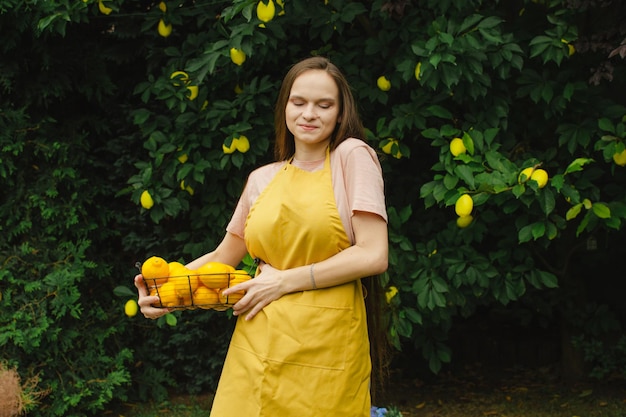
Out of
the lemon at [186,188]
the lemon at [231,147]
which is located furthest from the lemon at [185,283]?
the lemon at [186,188]

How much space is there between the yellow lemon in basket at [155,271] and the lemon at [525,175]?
6.08 ft

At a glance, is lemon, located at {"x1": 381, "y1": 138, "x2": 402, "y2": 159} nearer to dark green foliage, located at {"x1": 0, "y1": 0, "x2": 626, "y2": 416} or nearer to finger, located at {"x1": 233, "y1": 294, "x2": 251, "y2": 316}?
dark green foliage, located at {"x1": 0, "y1": 0, "x2": 626, "y2": 416}

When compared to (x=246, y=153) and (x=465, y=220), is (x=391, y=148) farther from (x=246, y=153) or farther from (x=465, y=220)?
(x=246, y=153)

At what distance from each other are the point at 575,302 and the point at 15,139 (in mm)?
3582

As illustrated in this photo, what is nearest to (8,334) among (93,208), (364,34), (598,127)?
(93,208)

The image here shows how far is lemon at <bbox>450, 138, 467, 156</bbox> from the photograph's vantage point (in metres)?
3.57

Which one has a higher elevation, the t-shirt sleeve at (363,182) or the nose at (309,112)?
the nose at (309,112)

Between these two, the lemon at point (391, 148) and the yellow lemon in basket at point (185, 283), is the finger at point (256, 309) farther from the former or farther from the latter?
the lemon at point (391, 148)

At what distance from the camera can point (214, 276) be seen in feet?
6.63

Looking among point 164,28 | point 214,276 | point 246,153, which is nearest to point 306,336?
point 214,276

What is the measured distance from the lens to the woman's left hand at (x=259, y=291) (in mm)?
1984

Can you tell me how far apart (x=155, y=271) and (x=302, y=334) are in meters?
0.42

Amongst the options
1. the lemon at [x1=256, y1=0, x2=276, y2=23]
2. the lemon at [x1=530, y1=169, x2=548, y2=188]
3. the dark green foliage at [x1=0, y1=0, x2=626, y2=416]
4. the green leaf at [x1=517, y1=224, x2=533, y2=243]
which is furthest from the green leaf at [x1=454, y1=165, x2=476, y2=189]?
the lemon at [x1=256, y1=0, x2=276, y2=23]

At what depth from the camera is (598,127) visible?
12.3 ft
